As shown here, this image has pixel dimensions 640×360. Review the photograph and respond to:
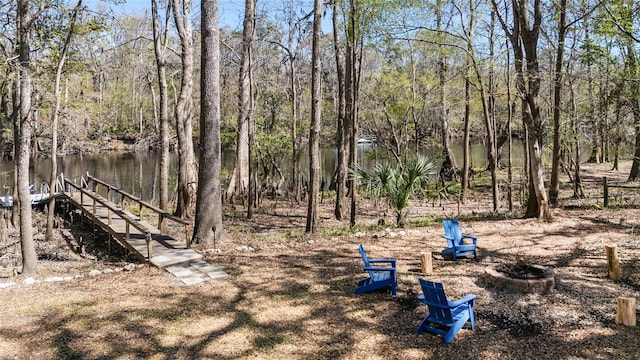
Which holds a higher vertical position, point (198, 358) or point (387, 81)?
point (387, 81)

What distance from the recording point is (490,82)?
699 inches

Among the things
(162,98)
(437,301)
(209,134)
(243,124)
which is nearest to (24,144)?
(209,134)

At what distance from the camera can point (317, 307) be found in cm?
604

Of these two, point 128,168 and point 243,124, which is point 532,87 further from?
point 128,168

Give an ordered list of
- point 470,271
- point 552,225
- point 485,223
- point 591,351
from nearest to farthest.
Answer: point 591,351
point 470,271
point 552,225
point 485,223

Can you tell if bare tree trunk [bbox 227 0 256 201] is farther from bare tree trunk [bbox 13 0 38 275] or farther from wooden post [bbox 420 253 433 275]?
wooden post [bbox 420 253 433 275]

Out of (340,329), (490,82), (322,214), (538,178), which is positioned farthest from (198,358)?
(490,82)

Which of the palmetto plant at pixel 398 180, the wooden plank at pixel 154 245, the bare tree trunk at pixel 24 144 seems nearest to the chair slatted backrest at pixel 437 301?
the wooden plank at pixel 154 245

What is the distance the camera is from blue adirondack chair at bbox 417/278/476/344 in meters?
4.95

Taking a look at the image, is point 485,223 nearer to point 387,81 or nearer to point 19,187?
point 19,187

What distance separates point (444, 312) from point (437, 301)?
14cm

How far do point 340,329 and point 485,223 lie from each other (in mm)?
7198

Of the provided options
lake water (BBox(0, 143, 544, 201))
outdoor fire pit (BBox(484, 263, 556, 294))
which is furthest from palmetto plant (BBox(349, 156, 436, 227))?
lake water (BBox(0, 143, 544, 201))

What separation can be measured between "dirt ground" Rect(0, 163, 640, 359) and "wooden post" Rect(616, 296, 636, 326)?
88mm
